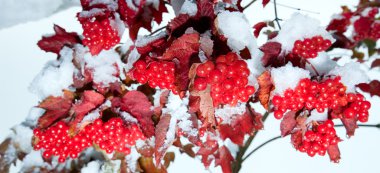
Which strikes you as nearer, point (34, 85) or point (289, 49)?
point (289, 49)

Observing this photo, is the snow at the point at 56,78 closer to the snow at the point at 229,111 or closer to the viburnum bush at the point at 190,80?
the viburnum bush at the point at 190,80

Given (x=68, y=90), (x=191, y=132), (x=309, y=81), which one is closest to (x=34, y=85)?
(x=68, y=90)

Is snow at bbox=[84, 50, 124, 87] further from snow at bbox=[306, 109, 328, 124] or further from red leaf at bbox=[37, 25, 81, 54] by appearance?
snow at bbox=[306, 109, 328, 124]

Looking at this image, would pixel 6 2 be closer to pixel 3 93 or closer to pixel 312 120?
pixel 312 120

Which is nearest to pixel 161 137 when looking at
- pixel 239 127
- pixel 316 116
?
pixel 239 127

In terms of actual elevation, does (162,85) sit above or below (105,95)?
above

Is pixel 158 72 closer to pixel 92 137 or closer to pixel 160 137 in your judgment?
pixel 160 137
